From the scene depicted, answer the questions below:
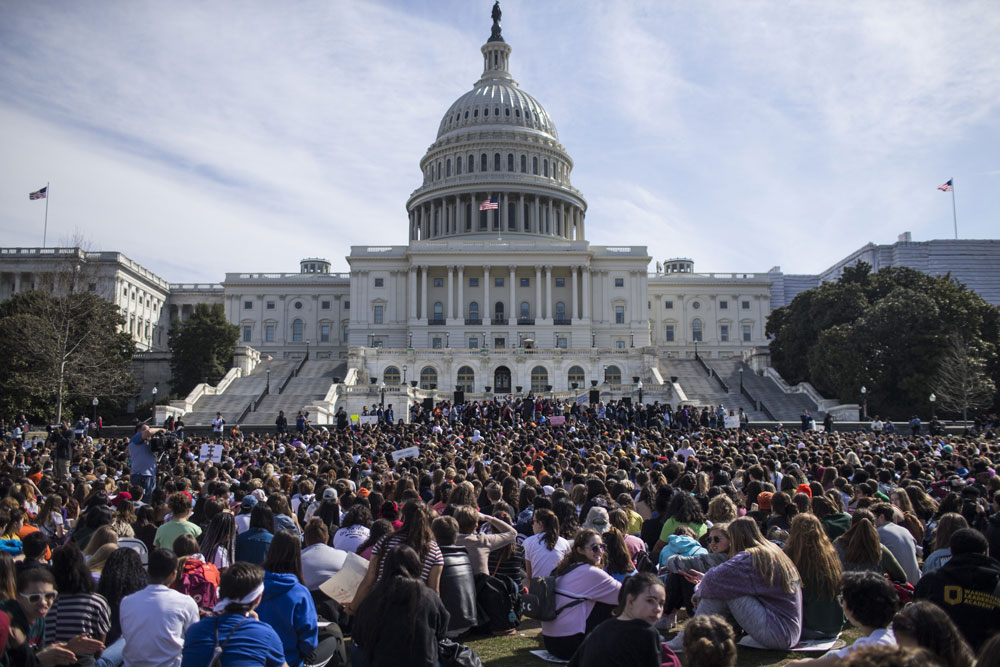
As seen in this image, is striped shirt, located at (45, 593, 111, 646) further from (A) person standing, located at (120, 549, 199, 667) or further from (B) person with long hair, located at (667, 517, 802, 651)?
(B) person with long hair, located at (667, 517, 802, 651)

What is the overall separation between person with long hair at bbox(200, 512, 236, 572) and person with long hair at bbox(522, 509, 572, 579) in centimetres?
361

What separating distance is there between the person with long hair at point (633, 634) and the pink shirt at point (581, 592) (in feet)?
8.27

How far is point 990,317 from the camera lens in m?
65.2

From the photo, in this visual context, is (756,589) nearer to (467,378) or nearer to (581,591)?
(581,591)

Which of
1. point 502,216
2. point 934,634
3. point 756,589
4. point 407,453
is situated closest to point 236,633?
point 934,634

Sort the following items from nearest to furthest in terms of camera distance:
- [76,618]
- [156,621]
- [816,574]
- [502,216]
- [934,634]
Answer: [934,634] < [156,621] < [76,618] < [816,574] < [502,216]

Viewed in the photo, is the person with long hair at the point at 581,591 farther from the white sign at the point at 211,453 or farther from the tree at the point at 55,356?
the tree at the point at 55,356

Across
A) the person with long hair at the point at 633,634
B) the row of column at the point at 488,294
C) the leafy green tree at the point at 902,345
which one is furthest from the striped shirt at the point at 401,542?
the row of column at the point at 488,294

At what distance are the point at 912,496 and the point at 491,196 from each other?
105748 mm

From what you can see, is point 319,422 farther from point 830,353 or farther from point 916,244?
point 916,244

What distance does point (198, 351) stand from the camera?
82.6 metres

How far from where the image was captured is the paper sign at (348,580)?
9.80m

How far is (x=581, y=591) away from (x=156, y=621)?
174 inches

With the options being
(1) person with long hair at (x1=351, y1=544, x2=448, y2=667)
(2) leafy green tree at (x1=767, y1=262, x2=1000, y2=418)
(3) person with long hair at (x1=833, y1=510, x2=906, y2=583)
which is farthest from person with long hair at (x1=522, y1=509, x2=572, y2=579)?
(2) leafy green tree at (x1=767, y1=262, x2=1000, y2=418)
